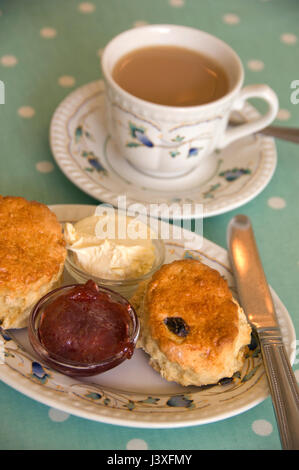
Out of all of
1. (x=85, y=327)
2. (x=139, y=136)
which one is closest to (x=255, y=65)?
(x=139, y=136)

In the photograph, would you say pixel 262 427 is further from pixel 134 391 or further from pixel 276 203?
pixel 276 203

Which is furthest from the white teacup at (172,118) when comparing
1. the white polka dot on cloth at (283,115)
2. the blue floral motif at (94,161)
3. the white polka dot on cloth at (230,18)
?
the white polka dot on cloth at (230,18)

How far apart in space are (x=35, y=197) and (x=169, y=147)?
0.55 meters

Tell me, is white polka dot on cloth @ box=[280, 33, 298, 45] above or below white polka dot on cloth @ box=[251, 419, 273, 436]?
above

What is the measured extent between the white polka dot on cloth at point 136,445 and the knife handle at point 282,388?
0.35 m

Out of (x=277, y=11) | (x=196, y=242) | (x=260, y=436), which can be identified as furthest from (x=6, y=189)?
(x=277, y=11)

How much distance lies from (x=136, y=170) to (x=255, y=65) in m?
1.13

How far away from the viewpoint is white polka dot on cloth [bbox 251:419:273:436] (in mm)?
1471

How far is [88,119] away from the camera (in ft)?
7.68

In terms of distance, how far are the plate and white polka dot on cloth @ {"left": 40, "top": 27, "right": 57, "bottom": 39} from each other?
1.82 m

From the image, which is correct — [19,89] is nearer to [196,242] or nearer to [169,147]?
[169,147]

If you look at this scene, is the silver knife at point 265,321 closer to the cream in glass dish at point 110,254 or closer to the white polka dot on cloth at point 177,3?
the cream in glass dish at point 110,254

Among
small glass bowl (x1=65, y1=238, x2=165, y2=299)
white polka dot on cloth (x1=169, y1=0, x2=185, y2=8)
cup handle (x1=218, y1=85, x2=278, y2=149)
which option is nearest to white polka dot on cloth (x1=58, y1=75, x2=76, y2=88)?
cup handle (x1=218, y1=85, x2=278, y2=149)

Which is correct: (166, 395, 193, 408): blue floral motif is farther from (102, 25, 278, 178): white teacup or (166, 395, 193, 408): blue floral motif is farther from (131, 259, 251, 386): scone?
(102, 25, 278, 178): white teacup
